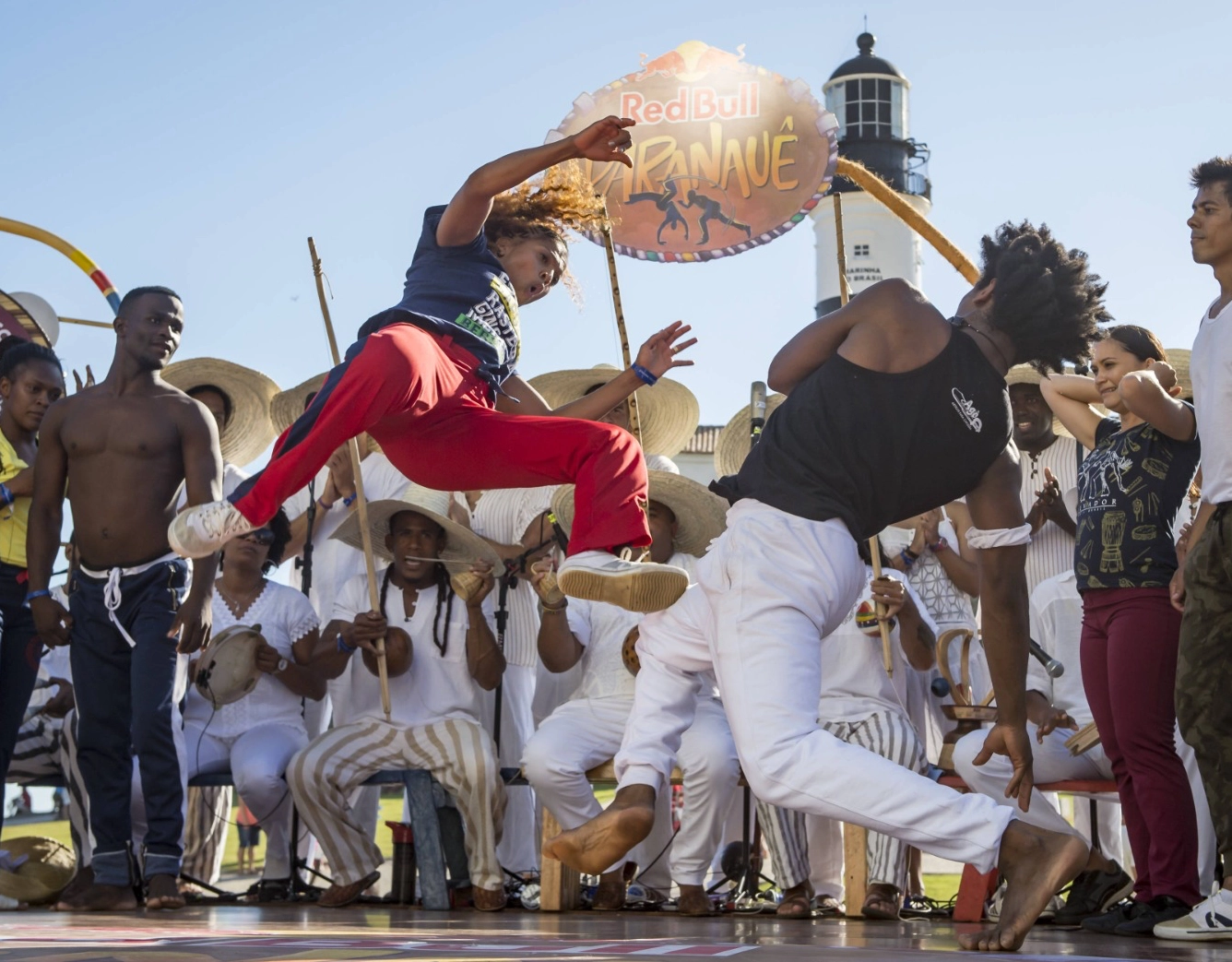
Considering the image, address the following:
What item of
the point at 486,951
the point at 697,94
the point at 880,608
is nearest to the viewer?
the point at 486,951

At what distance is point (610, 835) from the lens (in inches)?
152

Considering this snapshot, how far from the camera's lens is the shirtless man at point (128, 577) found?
6.30 m

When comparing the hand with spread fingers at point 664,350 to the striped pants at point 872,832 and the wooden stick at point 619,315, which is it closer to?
the wooden stick at point 619,315

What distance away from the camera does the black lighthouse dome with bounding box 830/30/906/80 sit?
50.8 metres

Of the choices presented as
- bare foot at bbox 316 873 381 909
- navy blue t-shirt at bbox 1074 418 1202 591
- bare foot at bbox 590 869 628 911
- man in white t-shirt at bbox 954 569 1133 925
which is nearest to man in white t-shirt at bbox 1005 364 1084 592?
man in white t-shirt at bbox 954 569 1133 925

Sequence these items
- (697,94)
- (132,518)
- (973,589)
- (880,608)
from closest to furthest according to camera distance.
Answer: (132,518) → (880,608) → (973,589) → (697,94)

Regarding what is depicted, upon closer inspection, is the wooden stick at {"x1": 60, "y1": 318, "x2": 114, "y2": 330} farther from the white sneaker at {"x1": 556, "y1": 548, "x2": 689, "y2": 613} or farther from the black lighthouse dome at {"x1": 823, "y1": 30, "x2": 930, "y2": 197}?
the black lighthouse dome at {"x1": 823, "y1": 30, "x2": 930, "y2": 197}

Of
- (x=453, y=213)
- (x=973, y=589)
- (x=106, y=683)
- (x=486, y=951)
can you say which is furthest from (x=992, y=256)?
(x=106, y=683)

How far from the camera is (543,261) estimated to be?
5.27 metres

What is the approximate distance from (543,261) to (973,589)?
10.5ft

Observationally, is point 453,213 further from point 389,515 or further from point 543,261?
point 389,515

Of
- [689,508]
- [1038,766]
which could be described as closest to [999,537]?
[1038,766]

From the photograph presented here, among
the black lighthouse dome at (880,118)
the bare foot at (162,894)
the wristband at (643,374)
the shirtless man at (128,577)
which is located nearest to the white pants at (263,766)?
the shirtless man at (128,577)

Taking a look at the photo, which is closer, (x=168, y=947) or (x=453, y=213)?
(x=168, y=947)
